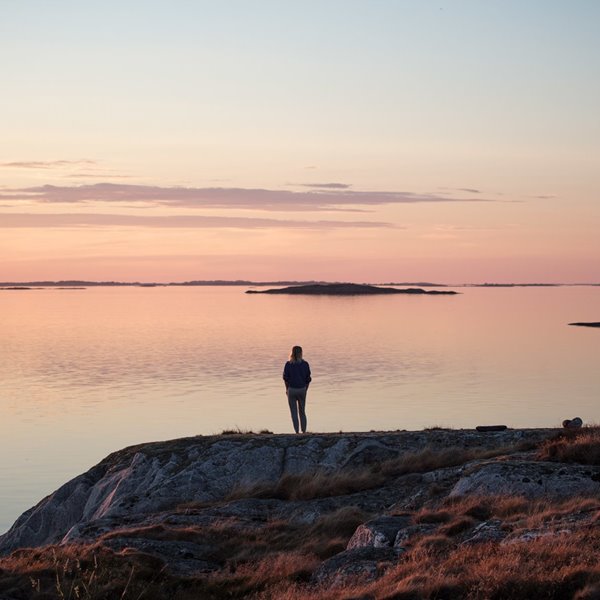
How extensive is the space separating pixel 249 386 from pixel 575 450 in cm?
4449

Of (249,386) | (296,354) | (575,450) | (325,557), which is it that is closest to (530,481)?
(575,450)

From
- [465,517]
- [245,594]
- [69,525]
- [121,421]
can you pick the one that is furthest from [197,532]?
[121,421]

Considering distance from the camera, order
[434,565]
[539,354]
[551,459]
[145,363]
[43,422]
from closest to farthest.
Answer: [434,565] < [551,459] < [43,422] < [145,363] < [539,354]

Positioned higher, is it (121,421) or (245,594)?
(245,594)

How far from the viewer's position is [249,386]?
63219 millimetres

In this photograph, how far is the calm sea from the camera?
45031 mm

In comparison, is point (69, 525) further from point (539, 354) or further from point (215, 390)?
point (539, 354)

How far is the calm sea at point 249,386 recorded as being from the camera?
148 feet

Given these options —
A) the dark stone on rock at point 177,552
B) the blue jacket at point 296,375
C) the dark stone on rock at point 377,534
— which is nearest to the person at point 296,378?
the blue jacket at point 296,375

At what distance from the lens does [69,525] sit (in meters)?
25.6

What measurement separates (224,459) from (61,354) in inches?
2697

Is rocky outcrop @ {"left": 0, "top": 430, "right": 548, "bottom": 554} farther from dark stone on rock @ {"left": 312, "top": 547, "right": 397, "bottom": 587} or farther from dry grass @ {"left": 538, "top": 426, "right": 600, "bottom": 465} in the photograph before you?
dark stone on rock @ {"left": 312, "top": 547, "right": 397, "bottom": 587}

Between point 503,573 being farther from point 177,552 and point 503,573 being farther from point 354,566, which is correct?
point 177,552

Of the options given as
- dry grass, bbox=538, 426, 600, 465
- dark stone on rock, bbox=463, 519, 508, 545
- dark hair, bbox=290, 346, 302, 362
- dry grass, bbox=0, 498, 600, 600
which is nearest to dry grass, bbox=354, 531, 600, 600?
dry grass, bbox=0, 498, 600, 600
